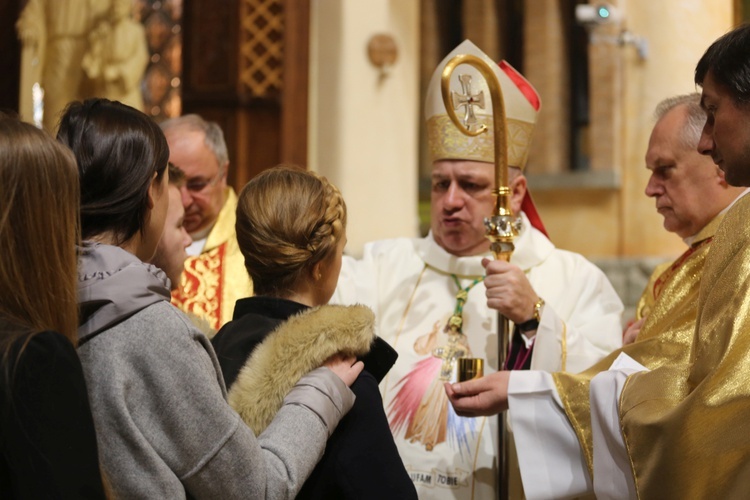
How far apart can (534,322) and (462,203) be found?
59 centimetres

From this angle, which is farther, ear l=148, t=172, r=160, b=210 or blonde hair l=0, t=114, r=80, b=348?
ear l=148, t=172, r=160, b=210

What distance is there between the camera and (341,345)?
2252 millimetres

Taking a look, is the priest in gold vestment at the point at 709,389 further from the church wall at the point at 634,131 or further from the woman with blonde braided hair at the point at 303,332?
the church wall at the point at 634,131

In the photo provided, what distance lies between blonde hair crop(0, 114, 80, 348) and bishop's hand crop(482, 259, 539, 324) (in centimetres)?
178

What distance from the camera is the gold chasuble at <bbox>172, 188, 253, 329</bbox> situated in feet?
14.2

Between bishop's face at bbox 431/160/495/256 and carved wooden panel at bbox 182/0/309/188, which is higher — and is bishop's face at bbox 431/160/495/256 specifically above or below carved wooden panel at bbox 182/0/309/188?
below

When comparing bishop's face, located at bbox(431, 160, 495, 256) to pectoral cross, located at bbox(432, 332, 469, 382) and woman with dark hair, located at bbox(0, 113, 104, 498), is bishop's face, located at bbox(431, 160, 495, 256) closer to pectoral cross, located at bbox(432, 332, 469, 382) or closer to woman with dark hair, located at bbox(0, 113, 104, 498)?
pectoral cross, located at bbox(432, 332, 469, 382)

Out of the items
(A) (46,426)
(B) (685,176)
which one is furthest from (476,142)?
(A) (46,426)

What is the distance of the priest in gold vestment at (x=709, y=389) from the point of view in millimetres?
2145

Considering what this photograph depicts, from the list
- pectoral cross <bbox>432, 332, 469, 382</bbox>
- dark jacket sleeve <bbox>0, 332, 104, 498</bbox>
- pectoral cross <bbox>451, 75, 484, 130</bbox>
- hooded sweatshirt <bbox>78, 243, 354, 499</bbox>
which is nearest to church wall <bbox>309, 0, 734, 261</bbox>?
pectoral cross <bbox>432, 332, 469, 382</bbox>

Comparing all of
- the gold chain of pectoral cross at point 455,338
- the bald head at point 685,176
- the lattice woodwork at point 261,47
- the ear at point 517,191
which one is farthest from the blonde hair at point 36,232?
the lattice woodwork at point 261,47

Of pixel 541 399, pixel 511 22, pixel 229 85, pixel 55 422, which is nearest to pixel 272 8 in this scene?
pixel 229 85

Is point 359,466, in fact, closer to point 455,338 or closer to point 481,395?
point 481,395

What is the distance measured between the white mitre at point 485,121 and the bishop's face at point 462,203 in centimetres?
4
